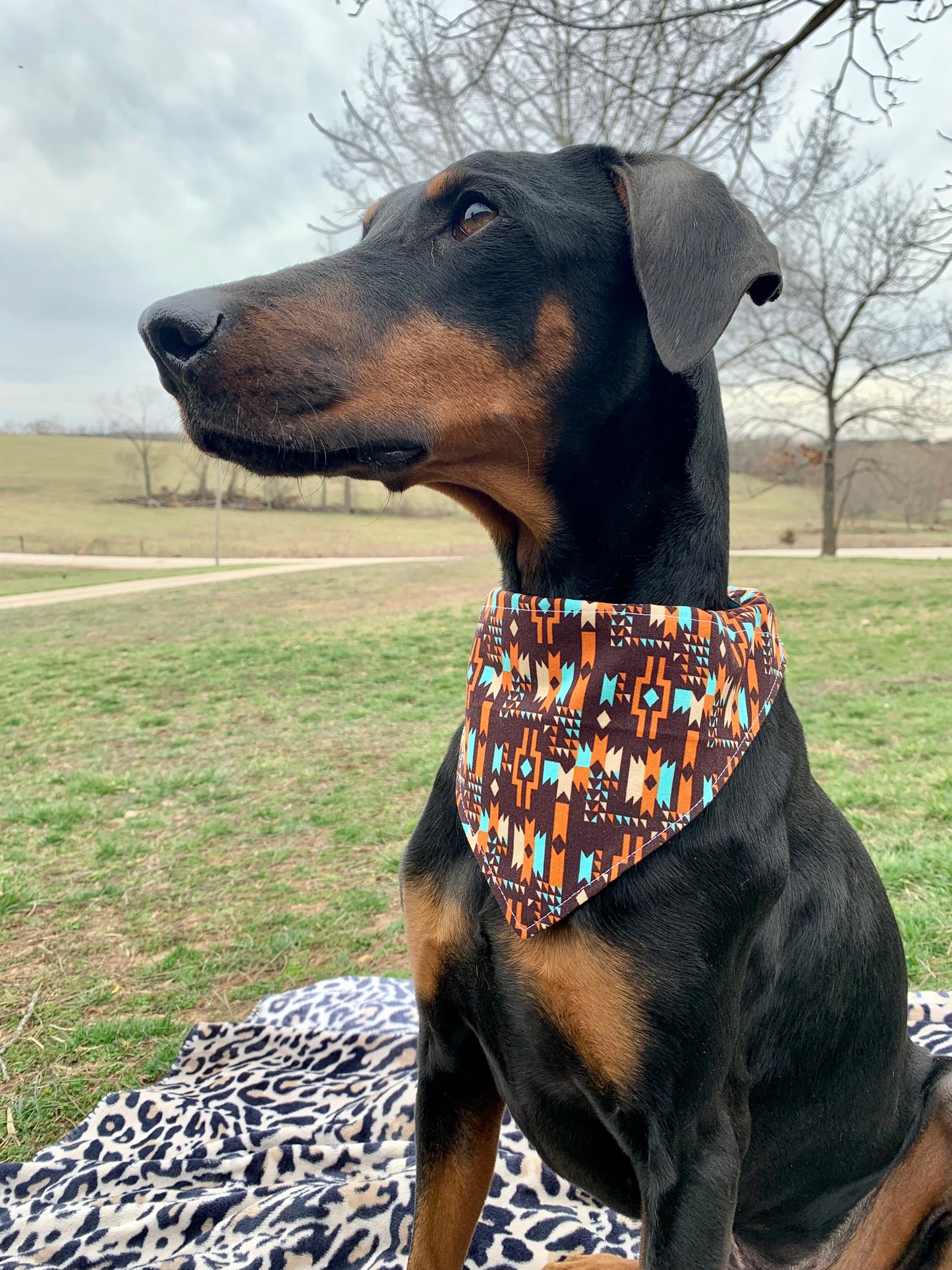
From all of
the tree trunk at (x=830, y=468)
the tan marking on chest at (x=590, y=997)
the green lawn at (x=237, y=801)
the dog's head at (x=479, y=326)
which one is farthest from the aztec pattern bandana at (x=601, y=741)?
the tree trunk at (x=830, y=468)

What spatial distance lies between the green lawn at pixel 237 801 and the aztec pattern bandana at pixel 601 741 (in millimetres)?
2302

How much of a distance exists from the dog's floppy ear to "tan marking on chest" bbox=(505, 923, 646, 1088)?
106 centimetres

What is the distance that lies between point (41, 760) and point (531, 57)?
7396 mm

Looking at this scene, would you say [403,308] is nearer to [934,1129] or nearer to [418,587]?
[934,1129]

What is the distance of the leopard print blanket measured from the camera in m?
2.28

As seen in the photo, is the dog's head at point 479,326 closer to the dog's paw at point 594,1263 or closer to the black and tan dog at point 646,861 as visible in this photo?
the black and tan dog at point 646,861

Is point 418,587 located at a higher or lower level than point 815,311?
lower

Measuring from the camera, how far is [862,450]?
25.2 meters

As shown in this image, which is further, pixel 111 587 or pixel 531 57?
pixel 111 587

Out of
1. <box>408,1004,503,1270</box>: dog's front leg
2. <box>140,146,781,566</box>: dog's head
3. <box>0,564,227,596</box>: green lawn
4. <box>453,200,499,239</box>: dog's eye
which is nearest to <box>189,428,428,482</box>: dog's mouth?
<box>140,146,781,566</box>: dog's head

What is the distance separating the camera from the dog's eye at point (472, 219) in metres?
1.75

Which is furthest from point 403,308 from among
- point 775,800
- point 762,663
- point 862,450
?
point 862,450

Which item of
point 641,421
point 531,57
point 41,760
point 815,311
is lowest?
point 41,760

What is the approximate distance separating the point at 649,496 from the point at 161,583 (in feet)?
64.4
